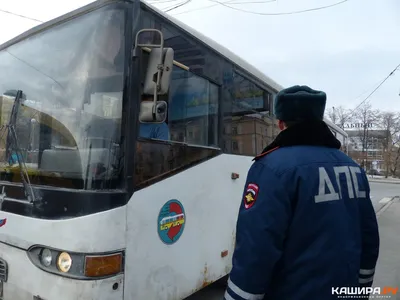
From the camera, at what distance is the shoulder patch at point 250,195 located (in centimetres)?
155

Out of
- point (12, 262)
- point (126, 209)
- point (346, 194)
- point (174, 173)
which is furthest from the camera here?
point (174, 173)

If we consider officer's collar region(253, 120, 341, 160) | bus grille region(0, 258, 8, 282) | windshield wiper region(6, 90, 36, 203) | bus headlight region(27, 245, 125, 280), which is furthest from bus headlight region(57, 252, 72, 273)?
officer's collar region(253, 120, 341, 160)

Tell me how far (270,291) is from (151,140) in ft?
4.63

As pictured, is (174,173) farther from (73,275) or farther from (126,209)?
(73,275)

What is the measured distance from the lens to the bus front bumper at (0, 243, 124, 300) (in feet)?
7.02

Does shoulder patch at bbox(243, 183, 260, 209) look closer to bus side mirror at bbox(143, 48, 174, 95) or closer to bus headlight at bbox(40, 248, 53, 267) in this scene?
bus side mirror at bbox(143, 48, 174, 95)

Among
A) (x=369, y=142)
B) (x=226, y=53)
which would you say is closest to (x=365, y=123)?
(x=369, y=142)

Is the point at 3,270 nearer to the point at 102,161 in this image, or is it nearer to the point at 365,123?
the point at 102,161

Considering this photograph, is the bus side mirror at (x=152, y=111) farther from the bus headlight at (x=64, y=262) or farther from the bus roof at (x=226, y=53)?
the bus headlight at (x=64, y=262)

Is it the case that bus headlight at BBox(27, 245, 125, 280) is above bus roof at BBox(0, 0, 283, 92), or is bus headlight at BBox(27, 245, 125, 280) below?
below

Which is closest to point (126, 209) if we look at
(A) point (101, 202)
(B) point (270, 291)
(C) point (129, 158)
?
(A) point (101, 202)

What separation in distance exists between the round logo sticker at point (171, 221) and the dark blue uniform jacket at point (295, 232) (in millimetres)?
1139

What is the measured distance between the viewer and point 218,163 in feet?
11.2

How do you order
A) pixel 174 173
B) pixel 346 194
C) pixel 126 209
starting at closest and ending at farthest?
pixel 346 194, pixel 126 209, pixel 174 173
